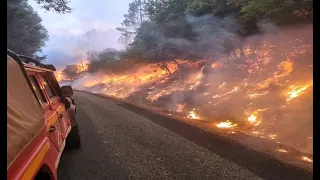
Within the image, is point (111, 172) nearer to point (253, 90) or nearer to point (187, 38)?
point (253, 90)

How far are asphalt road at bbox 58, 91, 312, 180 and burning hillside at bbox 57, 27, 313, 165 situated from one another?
1.43m

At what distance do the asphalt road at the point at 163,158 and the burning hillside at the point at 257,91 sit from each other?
143 centimetres

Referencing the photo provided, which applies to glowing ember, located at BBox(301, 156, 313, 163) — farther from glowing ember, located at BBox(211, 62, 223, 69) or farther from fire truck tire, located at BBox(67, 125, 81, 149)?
glowing ember, located at BBox(211, 62, 223, 69)

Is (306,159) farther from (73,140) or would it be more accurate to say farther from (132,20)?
(132,20)

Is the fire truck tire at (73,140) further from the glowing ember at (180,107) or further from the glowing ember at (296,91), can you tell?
the glowing ember at (180,107)

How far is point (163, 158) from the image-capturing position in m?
6.61

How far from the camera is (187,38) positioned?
2322 cm

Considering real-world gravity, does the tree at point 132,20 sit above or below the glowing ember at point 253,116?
above

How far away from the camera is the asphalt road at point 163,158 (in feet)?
18.6

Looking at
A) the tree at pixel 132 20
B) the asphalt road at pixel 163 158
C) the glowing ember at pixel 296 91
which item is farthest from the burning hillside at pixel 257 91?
the tree at pixel 132 20

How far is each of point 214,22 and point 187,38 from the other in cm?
336

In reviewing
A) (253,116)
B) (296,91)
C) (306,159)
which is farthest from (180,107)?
(306,159)

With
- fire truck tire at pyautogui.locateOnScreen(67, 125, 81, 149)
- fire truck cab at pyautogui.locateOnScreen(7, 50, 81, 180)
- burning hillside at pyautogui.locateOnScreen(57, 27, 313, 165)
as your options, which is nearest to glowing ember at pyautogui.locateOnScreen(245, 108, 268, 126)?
burning hillside at pyautogui.locateOnScreen(57, 27, 313, 165)
